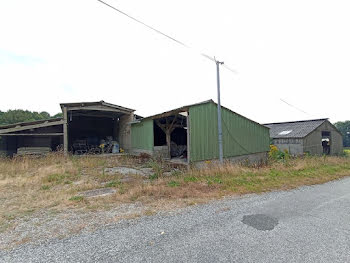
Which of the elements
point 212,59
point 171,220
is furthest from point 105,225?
point 212,59

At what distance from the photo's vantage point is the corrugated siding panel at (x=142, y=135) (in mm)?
11357

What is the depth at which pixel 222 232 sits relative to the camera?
2.87m

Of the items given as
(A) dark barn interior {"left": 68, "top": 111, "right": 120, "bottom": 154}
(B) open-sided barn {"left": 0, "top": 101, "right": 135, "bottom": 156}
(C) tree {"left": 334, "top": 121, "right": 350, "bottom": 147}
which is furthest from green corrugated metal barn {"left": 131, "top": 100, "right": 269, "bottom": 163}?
(C) tree {"left": 334, "top": 121, "right": 350, "bottom": 147}

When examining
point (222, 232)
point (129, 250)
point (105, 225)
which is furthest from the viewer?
point (105, 225)

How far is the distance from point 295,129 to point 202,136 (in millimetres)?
16283

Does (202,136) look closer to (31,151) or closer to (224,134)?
(224,134)

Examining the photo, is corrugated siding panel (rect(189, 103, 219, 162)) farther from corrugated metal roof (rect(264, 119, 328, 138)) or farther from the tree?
the tree

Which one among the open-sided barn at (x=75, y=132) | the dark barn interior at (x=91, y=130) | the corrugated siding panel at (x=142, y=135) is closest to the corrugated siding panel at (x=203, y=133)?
the corrugated siding panel at (x=142, y=135)

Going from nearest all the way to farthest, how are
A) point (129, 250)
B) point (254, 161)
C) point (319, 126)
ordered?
1. point (129, 250)
2. point (254, 161)
3. point (319, 126)

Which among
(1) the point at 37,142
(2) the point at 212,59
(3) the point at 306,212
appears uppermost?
(2) the point at 212,59

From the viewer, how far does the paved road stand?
7.43 ft

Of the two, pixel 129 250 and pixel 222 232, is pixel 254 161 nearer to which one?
pixel 222 232

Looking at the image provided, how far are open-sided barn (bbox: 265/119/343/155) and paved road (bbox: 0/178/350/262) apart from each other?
15913 mm

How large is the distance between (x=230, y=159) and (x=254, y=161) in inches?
102
